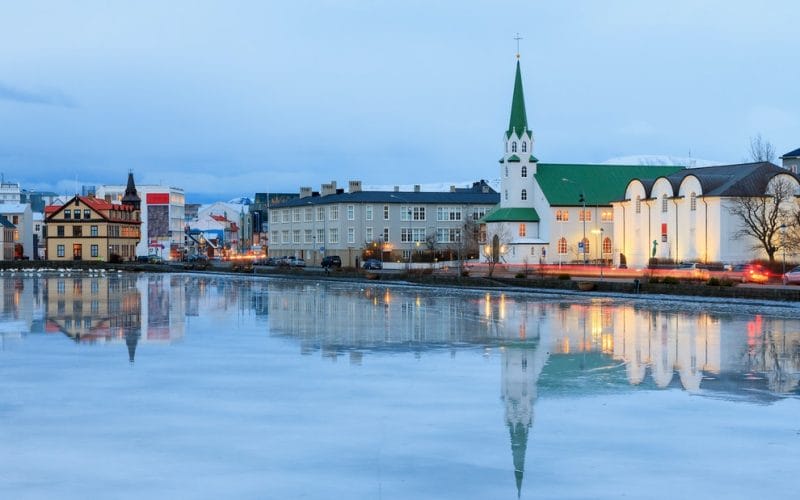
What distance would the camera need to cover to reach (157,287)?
68375mm

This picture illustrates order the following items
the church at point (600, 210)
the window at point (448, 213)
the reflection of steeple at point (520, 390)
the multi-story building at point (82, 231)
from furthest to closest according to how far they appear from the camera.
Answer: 1. the multi-story building at point (82, 231)
2. the window at point (448, 213)
3. the church at point (600, 210)
4. the reflection of steeple at point (520, 390)

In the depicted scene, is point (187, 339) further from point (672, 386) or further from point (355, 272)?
point (355, 272)

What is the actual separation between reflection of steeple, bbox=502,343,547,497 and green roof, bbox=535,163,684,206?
72608 mm

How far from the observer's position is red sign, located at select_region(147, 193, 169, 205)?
168 metres

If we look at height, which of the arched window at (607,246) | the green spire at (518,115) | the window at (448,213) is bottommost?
the arched window at (607,246)

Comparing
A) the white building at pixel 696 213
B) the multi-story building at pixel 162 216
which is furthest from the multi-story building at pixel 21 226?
the white building at pixel 696 213

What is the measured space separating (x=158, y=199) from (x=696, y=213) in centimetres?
11010

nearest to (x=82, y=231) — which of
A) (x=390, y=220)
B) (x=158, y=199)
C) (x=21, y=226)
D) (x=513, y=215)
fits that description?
(x=21, y=226)

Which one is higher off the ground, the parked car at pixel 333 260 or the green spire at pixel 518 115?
the green spire at pixel 518 115

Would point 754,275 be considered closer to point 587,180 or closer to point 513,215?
point 513,215

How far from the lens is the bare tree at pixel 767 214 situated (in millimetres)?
75312

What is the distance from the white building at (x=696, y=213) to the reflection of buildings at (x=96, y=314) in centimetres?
4481

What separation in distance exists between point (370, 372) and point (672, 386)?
23.5 feet

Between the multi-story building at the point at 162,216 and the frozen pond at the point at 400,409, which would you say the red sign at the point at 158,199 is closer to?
the multi-story building at the point at 162,216
